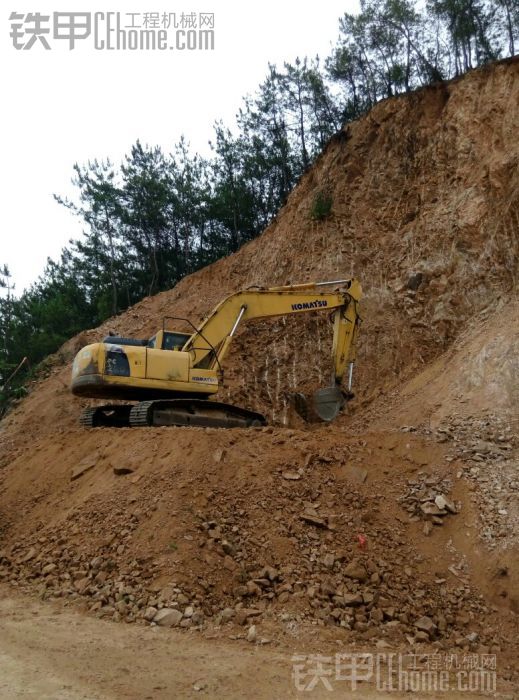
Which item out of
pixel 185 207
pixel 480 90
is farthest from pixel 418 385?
pixel 185 207

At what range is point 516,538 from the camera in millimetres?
7684

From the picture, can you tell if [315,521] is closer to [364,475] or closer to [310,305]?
[364,475]

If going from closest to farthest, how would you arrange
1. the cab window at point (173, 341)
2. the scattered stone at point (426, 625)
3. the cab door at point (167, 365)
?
the scattered stone at point (426, 625)
the cab door at point (167, 365)
the cab window at point (173, 341)

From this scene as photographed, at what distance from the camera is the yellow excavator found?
11.0m

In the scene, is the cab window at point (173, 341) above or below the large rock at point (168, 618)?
above

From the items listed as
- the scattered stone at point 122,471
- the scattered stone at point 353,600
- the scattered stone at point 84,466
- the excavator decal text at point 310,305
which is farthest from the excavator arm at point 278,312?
the scattered stone at point 353,600

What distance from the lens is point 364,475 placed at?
8.91m

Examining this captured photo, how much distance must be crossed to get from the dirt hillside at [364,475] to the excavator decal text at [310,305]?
236cm

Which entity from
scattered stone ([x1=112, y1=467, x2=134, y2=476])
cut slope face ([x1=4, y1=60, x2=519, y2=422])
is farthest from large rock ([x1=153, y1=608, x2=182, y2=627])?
cut slope face ([x1=4, y1=60, x2=519, y2=422])

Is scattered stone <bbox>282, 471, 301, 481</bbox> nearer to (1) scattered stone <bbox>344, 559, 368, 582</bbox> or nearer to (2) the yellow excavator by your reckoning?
(1) scattered stone <bbox>344, 559, 368, 582</bbox>

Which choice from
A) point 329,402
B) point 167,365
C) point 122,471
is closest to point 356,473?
point 122,471

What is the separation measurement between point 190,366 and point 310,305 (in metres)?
2.74

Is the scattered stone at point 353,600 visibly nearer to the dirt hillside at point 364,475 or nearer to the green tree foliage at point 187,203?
the dirt hillside at point 364,475

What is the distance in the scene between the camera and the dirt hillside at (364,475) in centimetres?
688
